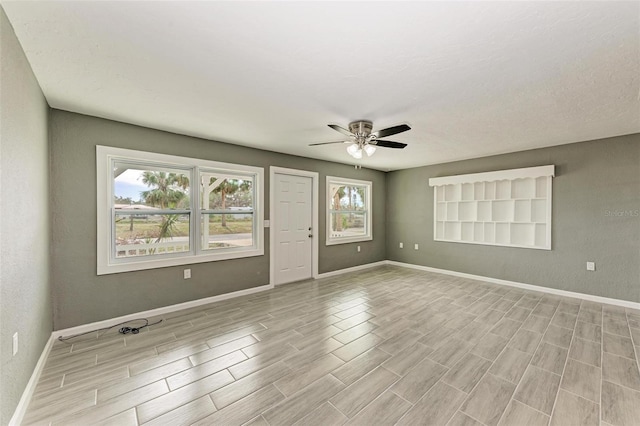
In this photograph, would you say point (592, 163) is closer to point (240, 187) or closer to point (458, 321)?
point (458, 321)

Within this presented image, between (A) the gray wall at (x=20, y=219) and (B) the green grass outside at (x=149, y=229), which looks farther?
(B) the green grass outside at (x=149, y=229)

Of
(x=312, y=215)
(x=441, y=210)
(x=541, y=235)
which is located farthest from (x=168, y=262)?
(x=541, y=235)

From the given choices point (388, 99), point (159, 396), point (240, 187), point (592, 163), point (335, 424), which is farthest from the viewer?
point (240, 187)

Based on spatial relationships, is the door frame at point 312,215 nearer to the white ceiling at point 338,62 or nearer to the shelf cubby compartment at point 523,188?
the white ceiling at point 338,62

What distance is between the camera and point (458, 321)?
3.25 meters

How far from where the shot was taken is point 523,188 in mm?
4723

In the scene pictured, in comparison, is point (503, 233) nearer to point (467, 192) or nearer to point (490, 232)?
point (490, 232)

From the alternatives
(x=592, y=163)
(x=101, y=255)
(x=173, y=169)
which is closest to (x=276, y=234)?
(x=173, y=169)

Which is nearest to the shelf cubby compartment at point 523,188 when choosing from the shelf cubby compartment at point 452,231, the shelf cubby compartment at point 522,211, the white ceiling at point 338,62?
the shelf cubby compartment at point 522,211

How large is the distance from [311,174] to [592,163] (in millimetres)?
4429

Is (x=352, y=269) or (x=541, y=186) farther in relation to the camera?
(x=352, y=269)

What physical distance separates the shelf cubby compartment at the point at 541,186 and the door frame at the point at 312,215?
3.84m

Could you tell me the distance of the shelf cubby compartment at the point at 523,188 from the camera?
15.0ft

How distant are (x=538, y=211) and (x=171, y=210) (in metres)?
5.83
